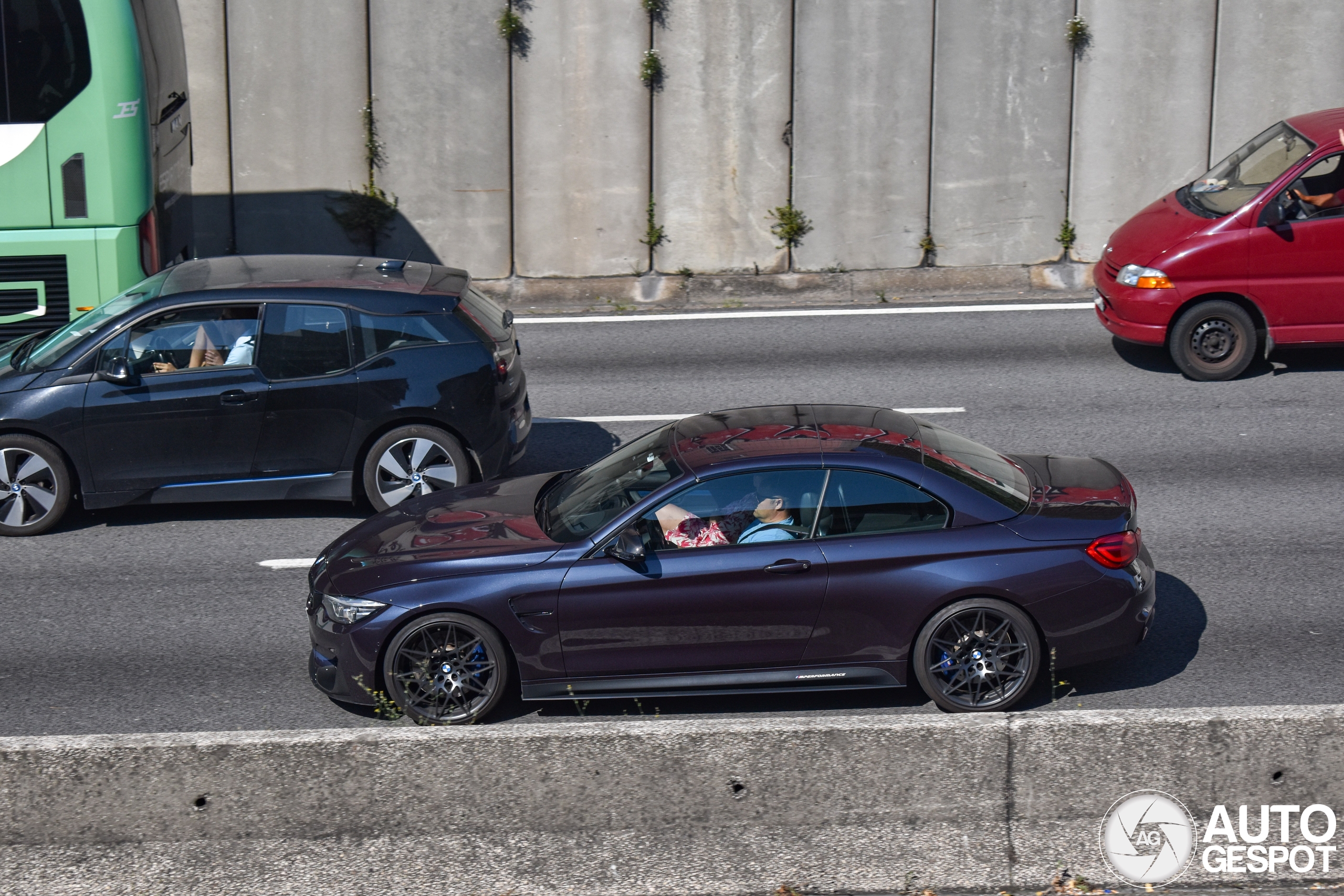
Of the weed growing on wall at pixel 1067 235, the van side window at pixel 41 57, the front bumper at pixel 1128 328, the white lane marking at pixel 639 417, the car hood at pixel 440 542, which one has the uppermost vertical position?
the van side window at pixel 41 57

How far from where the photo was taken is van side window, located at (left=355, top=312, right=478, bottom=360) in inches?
363

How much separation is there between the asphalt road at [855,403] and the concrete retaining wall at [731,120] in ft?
6.34

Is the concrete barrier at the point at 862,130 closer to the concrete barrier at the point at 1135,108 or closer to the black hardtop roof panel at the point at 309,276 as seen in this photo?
the concrete barrier at the point at 1135,108

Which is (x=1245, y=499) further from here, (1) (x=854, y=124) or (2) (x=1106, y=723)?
(1) (x=854, y=124)

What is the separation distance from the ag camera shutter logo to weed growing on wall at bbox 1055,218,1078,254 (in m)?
11.2

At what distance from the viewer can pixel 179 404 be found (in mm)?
9078

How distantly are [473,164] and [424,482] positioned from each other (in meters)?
7.46

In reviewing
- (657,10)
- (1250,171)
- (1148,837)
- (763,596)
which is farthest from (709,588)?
(657,10)

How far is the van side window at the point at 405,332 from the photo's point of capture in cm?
923

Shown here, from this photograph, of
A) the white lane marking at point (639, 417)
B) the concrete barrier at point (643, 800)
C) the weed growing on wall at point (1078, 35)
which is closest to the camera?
the concrete barrier at point (643, 800)

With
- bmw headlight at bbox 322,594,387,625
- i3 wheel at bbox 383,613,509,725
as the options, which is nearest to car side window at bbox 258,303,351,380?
bmw headlight at bbox 322,594,387,625

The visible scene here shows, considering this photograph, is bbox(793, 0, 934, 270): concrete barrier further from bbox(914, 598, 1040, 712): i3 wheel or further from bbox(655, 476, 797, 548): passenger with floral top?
bbox(914, 598, 1040, 712): i3 wheel

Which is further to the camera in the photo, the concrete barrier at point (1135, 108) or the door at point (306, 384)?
the concrete barrier at point (1135, 108)

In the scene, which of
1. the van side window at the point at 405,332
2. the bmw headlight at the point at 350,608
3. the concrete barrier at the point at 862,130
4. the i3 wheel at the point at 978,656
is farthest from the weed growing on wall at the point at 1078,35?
the bmw headlight at the point at 350,608
